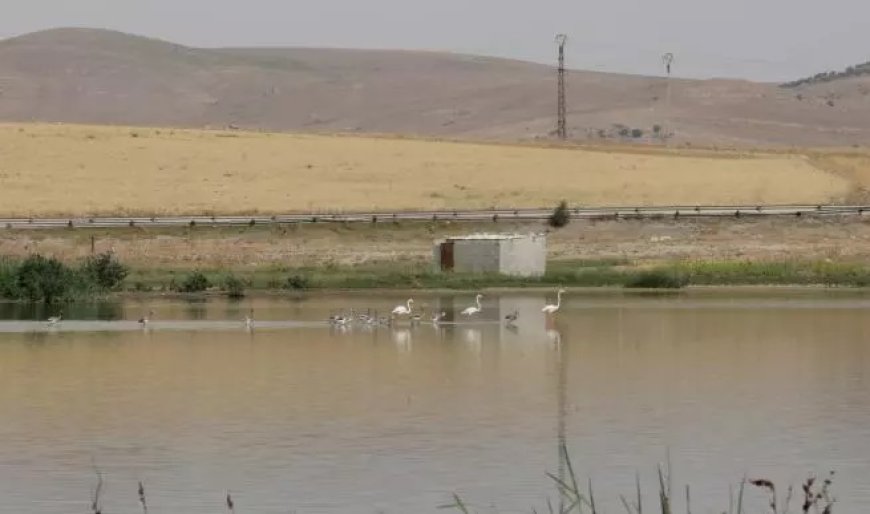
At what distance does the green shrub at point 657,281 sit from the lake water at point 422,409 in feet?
36.5

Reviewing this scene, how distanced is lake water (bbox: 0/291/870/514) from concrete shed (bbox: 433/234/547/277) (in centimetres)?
1223

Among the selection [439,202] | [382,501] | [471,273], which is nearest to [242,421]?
[382,501]

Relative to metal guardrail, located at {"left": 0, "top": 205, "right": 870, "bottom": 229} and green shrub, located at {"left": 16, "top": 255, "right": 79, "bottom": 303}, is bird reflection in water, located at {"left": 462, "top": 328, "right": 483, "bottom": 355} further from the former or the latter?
metal guardrail, located at {"left": 0, "top": 205, "right": 870, "bottom": 229}

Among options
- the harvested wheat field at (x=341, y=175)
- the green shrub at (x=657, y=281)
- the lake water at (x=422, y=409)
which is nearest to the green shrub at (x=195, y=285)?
the lake water at (x=422, y=409)

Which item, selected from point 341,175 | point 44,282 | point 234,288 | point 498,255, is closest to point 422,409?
point 44,282

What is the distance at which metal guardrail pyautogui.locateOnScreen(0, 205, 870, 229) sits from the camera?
67750 millimetres

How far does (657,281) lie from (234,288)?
1114 cm

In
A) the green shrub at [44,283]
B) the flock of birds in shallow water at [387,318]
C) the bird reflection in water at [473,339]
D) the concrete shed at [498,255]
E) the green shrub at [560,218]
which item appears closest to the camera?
the bird reflection in water at [473,339]

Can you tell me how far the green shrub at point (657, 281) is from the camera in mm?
56656

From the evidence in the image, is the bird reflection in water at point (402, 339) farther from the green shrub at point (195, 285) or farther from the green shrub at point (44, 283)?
the green shrub at point (195, 285)

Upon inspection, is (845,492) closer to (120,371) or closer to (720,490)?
(720,490)

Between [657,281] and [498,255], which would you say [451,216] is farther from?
[657,281]

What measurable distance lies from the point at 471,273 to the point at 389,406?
101 feet

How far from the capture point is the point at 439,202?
7788cm
